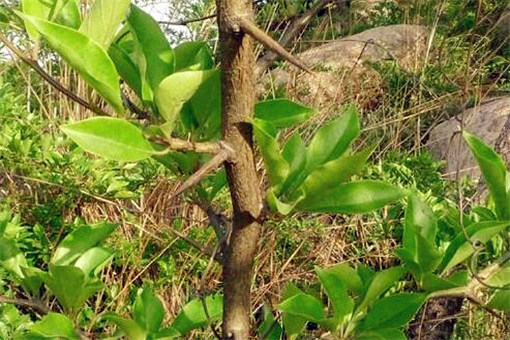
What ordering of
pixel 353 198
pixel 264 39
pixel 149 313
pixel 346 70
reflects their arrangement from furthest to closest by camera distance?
pixel 346 70 → pixel 149 313 → pixel 353 198 → pixel 264 39

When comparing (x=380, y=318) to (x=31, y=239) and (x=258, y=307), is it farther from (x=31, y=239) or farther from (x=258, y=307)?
(x=258, y=307)

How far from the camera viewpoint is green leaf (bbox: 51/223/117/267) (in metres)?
0.82

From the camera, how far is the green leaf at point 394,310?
74 centimetres

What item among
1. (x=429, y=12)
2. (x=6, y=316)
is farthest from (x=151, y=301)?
(x=429, y=12)

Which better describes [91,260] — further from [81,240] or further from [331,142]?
[331,142]

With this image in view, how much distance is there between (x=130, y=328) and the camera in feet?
2.52

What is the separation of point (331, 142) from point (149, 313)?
9.9 inches

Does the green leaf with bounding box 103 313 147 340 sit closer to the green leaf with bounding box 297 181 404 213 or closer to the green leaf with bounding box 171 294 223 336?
Answer: the green leaf with bounding box 171 294 223 336

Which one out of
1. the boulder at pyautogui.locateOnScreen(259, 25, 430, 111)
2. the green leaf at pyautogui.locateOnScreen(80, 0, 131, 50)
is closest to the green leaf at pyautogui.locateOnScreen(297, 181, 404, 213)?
the green leaf at pyautogui.locateOnScreen(80, 0, 131, 50)

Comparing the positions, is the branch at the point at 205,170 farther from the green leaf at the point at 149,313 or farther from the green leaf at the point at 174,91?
the green leaf at the point at 149,313

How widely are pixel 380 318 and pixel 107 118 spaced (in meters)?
0.31

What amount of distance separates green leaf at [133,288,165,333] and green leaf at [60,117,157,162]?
234 mm

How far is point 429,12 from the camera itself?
4.34m

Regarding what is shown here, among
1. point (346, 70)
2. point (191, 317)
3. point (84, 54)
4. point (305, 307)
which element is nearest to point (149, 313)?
point (191, 317)
